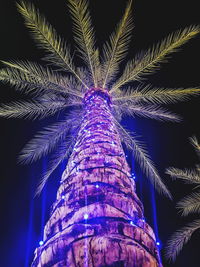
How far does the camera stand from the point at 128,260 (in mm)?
2256

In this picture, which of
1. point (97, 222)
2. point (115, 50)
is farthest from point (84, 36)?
point (97, 222)

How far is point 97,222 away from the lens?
2.64 m

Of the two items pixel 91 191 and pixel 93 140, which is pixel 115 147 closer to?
pixel 93 140

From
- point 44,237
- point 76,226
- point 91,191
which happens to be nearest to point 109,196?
point 91,191

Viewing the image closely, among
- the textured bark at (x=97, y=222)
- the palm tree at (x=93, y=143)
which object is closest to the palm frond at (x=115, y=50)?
the palm tree at (x=93, y=143)

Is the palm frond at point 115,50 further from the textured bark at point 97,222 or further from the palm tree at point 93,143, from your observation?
the textured bark at point 97,222

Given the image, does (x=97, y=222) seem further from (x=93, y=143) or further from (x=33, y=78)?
(x=33, y=78)

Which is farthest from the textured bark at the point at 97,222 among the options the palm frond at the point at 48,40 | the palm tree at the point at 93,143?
the palm frond at the point at 48,40

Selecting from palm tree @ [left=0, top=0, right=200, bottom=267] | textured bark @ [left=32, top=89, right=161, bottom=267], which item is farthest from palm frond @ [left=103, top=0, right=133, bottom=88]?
textured bark @ [left=32, top=89, right=161, bottom=267]

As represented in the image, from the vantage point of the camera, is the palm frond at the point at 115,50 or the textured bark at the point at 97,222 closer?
the textured bark at the point at 97,222

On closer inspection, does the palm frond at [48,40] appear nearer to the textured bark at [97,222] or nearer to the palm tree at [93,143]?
the palm tree at [93,143]

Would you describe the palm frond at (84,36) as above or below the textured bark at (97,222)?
above

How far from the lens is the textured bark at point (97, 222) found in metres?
2.29

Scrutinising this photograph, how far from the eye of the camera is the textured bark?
7.52 ft
